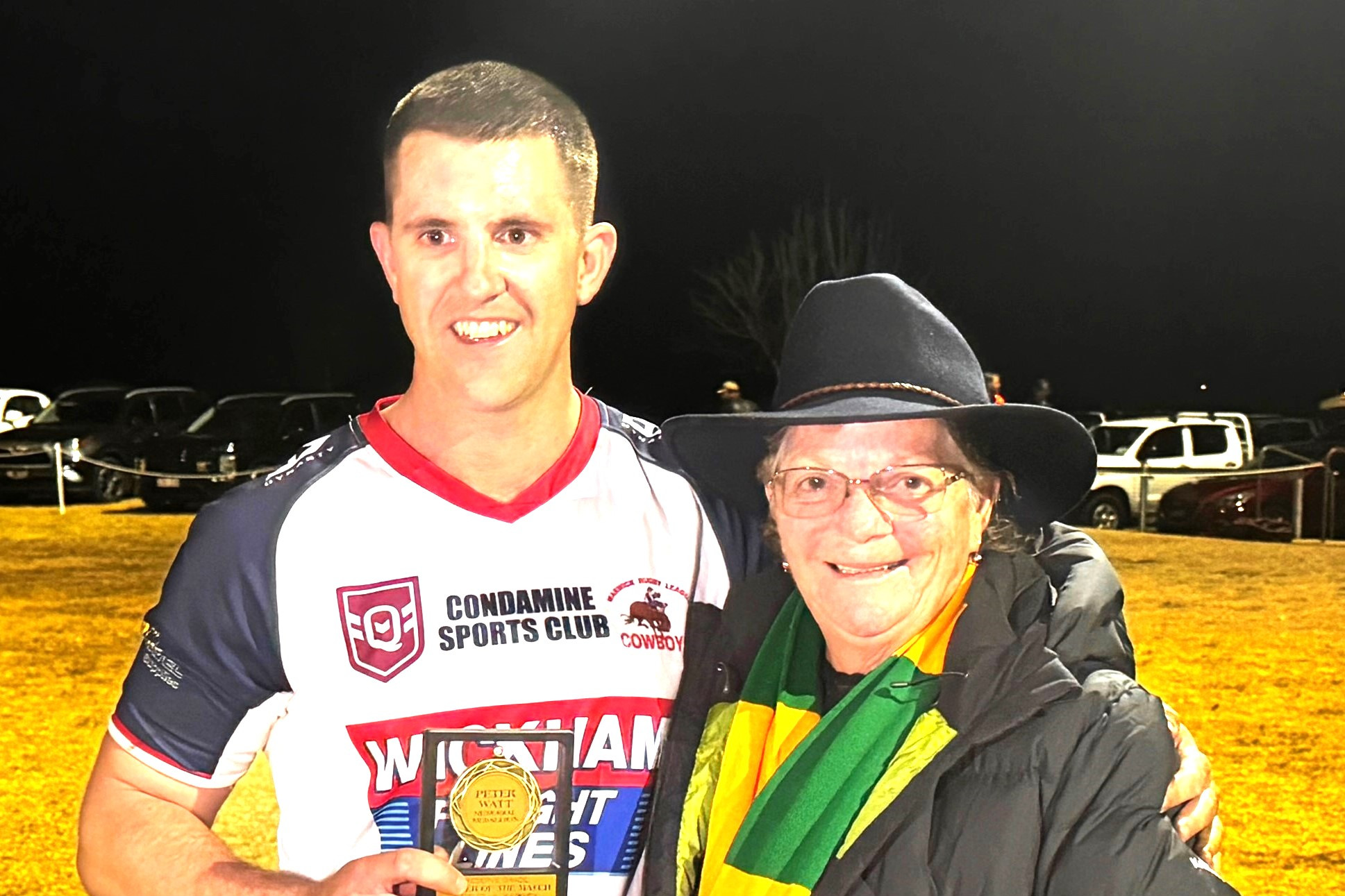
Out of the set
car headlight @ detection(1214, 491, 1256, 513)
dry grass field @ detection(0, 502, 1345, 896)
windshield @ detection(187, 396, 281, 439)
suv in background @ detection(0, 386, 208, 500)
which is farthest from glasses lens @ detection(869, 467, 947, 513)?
windshield @ detection(187, 396, 281, 439)

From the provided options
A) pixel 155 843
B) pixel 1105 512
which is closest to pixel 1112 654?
pixel 155 843

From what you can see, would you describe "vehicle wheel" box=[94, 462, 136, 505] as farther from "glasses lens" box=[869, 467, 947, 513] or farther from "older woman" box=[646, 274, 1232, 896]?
"glasses lens" box=[869, 467, 947, 513]

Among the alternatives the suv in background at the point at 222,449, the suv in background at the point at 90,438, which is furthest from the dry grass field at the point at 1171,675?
the suv in background at the point at 90,438

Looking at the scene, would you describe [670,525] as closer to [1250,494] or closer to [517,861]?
[517,861]

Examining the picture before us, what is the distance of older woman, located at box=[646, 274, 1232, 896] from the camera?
1955 millimetres

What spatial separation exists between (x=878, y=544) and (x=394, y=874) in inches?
37.5

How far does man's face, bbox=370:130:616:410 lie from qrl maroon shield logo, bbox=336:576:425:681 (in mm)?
381

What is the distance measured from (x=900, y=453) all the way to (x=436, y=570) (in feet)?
2.87

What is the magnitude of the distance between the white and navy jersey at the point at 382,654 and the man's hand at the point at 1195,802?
0.90 m

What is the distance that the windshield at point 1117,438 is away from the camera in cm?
1744

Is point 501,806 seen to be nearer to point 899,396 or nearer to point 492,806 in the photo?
point 492,806

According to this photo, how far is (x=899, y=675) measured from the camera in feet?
7.15

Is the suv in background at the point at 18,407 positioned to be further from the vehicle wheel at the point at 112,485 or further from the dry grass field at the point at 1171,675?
the dry grass field at the point at 1171,675

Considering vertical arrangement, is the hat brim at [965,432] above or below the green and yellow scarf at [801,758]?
above
